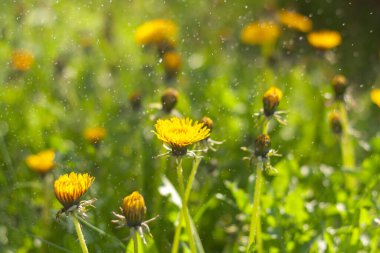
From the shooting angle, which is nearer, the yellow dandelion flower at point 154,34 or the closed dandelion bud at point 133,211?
the closed dandelion bud at point 133,211

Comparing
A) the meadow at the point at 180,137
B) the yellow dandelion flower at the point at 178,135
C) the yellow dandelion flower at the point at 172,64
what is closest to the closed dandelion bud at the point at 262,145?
the meadow at the point at 180,137

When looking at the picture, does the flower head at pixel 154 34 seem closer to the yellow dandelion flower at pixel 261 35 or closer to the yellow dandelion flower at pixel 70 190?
the yellow dandelion flower at pixel 261 35

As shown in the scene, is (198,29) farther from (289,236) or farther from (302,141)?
(289,236)

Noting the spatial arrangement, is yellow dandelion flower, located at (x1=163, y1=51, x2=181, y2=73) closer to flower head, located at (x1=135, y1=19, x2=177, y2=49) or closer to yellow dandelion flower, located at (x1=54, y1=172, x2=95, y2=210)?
flower head, located at (x1=135, y1=19, x2=177, y2=49)

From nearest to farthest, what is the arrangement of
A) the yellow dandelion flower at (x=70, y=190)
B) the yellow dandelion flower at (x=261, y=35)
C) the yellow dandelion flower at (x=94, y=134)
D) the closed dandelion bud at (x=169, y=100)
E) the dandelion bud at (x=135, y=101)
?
the yellow dandelion flower at (x=70, y=190) < the closed dandelion bud at (x=169, y=100) < the yellow dandelion flower at (x=94, y=134) < the dandelion bud at (x=135, y=101) < the yellow dandelion flower at (x=261, y=35)

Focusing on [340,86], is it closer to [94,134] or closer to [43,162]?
[94,134]

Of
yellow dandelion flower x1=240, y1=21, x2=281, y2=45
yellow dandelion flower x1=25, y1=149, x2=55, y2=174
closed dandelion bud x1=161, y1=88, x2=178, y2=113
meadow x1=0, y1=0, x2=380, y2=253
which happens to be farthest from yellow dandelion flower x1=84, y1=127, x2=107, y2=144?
yellow dandelion flower x1=240, y1=21, x2=281, y2=45

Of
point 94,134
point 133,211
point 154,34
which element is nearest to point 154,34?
point 154,34
